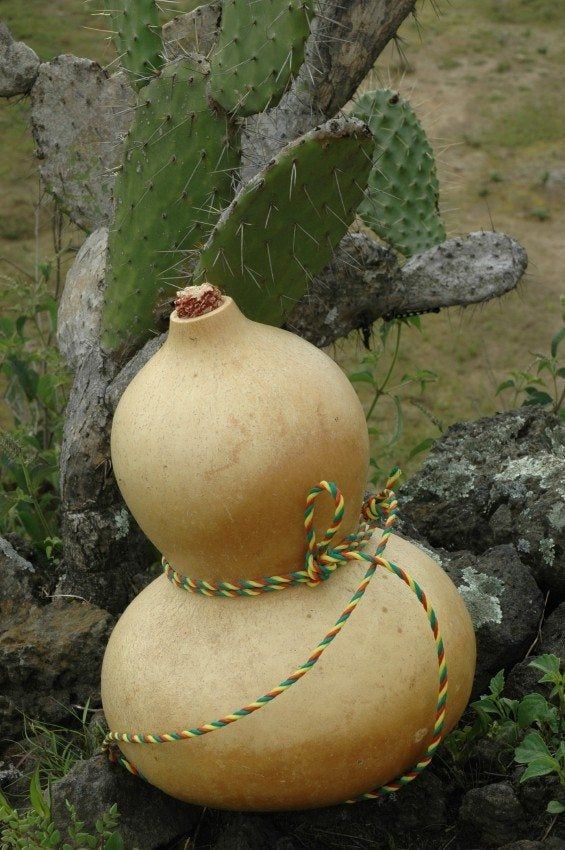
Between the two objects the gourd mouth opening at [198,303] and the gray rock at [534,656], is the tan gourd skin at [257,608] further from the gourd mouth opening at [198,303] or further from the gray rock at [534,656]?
the gray rock at [534,656]

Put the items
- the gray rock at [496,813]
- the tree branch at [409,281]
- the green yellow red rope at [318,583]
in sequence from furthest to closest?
the tree branch at [409,281] < the gray rock at [496,813] < the green yellow red rope at [318,583]

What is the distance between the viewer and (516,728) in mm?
1646

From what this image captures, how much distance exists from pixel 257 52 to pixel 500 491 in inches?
38.7

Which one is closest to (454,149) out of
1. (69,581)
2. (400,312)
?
(400,312)

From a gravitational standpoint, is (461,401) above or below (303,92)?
below

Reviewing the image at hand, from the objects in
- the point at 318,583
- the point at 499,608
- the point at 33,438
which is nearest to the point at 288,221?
the point at 318,583

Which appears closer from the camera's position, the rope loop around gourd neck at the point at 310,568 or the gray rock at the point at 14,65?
the rope loop around gourd neck at the point at 310,568

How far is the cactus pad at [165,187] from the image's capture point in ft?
6.44

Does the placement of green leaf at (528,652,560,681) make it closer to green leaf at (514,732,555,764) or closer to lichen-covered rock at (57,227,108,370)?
green leaf at (514,732,555,764)

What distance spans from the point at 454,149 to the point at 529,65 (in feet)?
4.05

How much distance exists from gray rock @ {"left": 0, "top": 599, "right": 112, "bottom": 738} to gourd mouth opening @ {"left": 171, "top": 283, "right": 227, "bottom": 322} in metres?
0.77

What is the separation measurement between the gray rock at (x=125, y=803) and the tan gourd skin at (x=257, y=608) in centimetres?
12

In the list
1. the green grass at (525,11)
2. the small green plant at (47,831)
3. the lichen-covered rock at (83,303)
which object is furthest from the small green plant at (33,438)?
the green grass at (525,11)

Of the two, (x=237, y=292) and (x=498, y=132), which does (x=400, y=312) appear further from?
(x=498, y=132)
